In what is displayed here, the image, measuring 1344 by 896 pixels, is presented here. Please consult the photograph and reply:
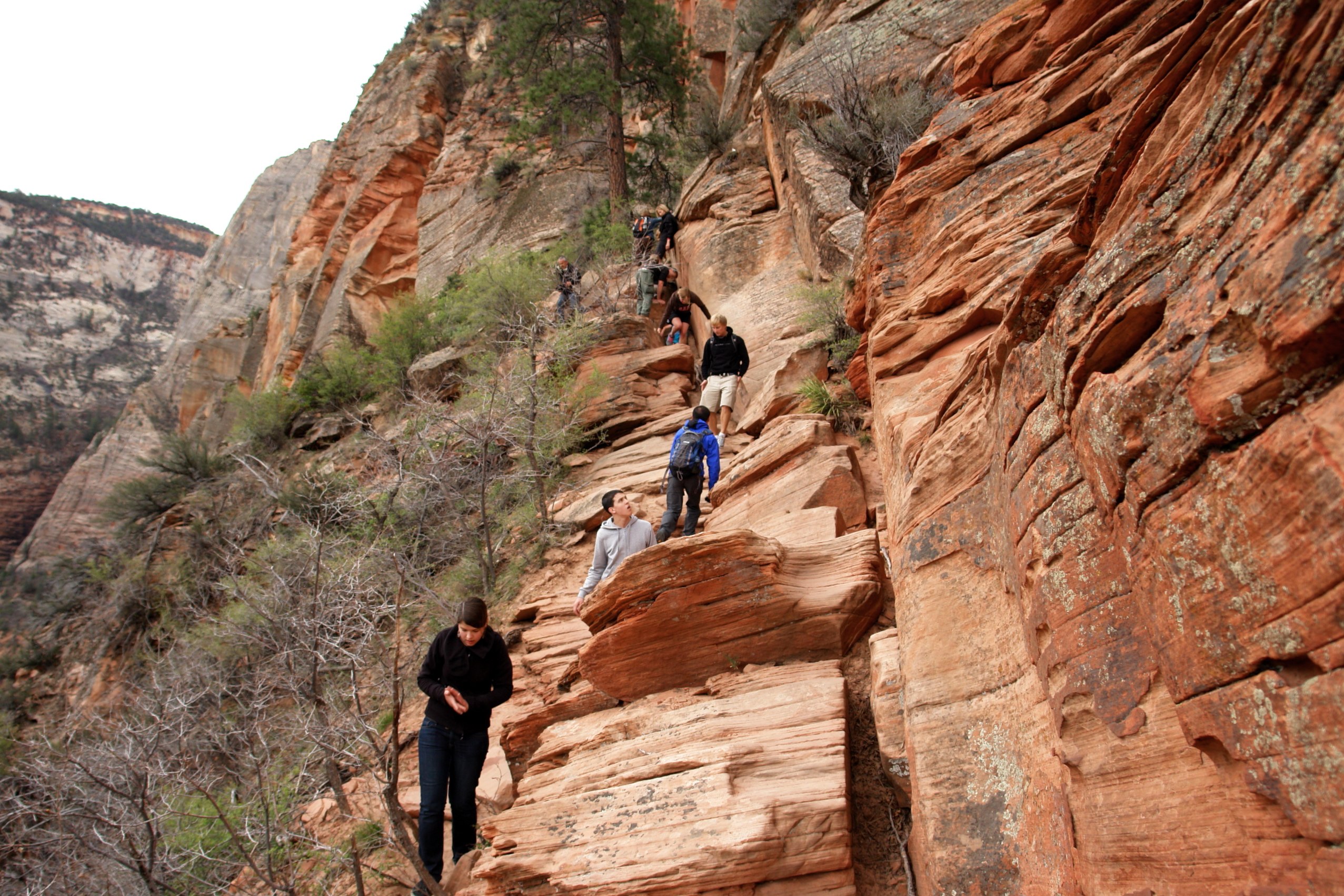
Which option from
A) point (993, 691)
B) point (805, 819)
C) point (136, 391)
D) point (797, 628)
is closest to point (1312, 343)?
point (993, 691)

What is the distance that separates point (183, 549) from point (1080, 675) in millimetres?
18369

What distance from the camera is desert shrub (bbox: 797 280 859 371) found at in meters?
8.67

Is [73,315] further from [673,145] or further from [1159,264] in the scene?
Result: [1159,264]

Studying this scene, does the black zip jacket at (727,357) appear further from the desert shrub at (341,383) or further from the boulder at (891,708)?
the desert shrub at (341,383)

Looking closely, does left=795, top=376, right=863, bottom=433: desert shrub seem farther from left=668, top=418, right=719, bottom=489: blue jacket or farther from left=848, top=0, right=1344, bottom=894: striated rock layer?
left=848, top=0, right=1344, bottom=894: striated rock layer

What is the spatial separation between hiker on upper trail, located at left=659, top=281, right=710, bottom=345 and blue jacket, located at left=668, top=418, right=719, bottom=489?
509cm

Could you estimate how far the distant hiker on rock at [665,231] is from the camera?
14227 mm

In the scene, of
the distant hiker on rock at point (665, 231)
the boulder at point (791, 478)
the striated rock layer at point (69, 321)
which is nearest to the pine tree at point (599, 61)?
the distant hiker on rock at point (665, 231)

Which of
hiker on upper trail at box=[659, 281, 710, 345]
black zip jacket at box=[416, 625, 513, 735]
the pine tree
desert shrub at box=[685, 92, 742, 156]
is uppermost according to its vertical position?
the pine tree

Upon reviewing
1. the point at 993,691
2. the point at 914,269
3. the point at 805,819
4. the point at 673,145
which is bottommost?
the point at 805,819

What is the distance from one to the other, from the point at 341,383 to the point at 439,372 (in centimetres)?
499

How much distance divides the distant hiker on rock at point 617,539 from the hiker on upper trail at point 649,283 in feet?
24.8

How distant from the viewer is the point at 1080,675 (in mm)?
2699

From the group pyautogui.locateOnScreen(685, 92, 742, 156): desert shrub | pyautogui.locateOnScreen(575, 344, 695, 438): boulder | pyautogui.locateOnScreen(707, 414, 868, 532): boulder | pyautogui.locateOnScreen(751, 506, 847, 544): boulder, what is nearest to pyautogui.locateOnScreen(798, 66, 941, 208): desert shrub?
pyautogui.locateOnScreen(707, 414, 868, 532): boulder
